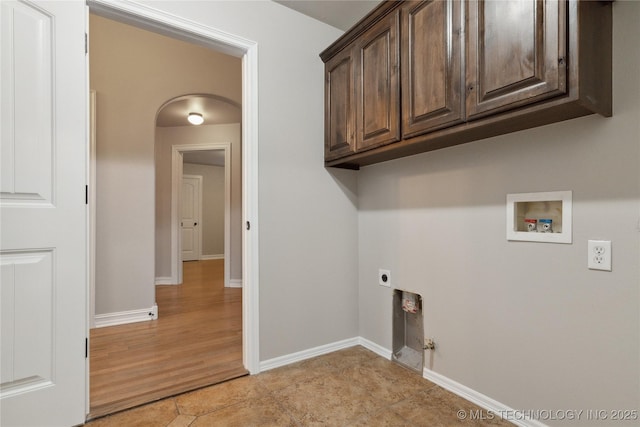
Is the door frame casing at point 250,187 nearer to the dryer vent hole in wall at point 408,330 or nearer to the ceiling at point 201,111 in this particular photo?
the dryer vent hole in wall at point 408,330

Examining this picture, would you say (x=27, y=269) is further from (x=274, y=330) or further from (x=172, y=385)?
(x=274, y=330)

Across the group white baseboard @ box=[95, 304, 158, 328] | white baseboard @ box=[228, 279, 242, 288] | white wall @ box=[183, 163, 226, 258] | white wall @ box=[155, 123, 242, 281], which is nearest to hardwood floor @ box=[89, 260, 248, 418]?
white baseboard @ box=[95, 304, 158, 328]

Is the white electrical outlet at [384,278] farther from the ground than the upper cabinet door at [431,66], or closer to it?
closer to it

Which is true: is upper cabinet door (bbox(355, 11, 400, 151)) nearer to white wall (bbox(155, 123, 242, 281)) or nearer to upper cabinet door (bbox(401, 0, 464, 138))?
upper cabinet door (bbox(401, 0, 464, 138))

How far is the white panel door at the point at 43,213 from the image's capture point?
138 cm

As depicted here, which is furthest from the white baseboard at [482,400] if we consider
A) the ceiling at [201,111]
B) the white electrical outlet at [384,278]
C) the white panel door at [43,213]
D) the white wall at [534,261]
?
the ceiling at [201,111]

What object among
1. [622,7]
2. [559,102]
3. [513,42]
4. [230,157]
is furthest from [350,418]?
[230,157]

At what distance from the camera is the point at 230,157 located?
4.90m

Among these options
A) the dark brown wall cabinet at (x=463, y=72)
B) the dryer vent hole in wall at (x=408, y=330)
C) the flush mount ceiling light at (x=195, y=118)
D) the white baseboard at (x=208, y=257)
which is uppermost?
the flush mount ceiling light at (x=195, y=118)

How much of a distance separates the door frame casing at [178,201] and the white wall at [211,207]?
2971mm

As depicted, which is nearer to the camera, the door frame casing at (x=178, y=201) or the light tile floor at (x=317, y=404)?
the light tile floor at (x=317, y=404)

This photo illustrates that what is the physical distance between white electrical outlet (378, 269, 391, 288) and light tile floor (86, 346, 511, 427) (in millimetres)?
566

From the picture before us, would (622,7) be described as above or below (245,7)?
below

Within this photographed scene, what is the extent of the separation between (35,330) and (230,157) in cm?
375
